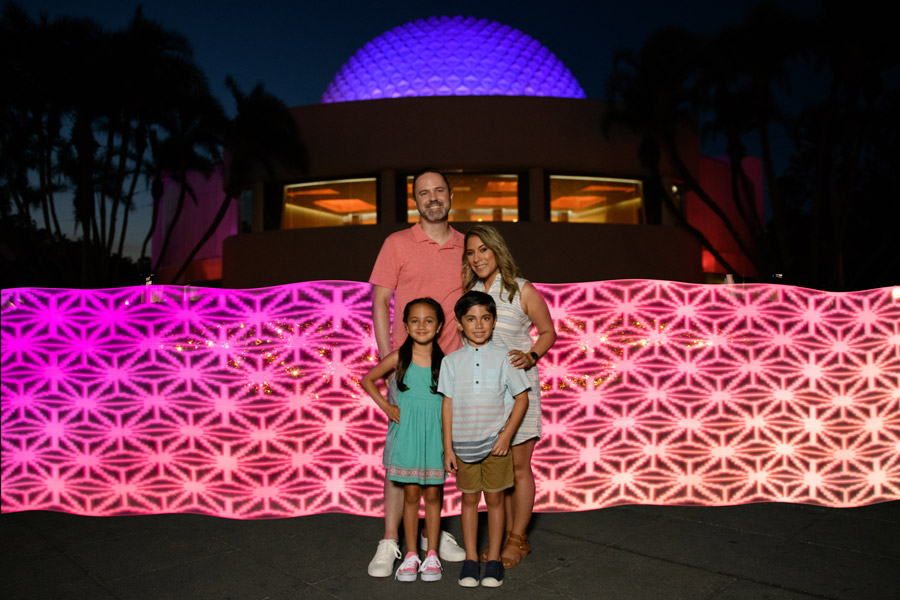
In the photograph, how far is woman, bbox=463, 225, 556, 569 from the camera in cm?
383

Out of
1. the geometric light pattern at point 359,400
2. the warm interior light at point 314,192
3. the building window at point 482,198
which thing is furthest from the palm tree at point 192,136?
the geometric light pattern at point 359,400

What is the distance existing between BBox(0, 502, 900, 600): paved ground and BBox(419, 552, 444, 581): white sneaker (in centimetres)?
6

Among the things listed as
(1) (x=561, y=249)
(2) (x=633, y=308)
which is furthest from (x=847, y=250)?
(2) (x=633, y=308)

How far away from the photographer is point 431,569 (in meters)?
3.55

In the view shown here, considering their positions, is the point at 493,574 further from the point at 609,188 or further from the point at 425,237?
the point at 609,188

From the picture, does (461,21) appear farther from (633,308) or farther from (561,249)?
(633,308)

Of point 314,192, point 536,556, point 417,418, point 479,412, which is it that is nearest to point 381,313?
point 417,418

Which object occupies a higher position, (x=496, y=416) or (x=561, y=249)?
(x=561, y=249)

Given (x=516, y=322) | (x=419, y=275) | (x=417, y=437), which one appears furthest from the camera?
(x=419, y=275)

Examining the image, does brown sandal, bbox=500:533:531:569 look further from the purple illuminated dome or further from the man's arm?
the purple illuminated dome

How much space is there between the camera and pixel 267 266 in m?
→ 22.2

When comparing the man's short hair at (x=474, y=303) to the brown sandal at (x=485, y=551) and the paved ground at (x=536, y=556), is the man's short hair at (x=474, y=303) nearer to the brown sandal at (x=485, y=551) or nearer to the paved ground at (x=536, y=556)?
the brown sandal at (x=485, y=551)

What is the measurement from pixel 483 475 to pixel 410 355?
0.77 m

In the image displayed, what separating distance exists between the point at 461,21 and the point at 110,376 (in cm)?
2371
